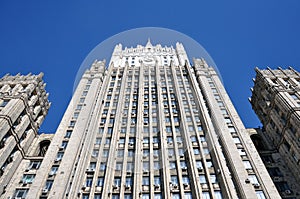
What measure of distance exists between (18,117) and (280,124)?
30577 mm

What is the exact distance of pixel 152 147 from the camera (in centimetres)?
2956

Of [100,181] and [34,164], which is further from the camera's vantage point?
[34,164]

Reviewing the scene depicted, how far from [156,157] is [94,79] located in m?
19.8

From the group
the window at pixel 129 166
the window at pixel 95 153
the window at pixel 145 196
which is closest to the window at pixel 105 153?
the window at pixel 95 153

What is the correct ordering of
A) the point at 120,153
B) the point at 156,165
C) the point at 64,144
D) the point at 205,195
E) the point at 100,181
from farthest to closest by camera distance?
the point at 64,144, the point at 120,153, the point at 156,165, the point at 100,181, the point at 205,195

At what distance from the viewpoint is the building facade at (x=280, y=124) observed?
94.9 feet

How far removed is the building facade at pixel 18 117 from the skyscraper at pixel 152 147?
399 cm

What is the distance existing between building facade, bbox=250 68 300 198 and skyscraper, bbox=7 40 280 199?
14.0 ft

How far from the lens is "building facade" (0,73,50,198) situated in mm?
29250

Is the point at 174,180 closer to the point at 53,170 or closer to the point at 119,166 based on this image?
the point at 119,166

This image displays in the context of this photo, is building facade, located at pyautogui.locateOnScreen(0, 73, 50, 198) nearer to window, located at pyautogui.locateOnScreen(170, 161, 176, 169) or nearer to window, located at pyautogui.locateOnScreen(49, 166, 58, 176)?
window, located at pyautogui.locateOnScreen(49, 166, 58, 176)

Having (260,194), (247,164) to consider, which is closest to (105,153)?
(247,164)

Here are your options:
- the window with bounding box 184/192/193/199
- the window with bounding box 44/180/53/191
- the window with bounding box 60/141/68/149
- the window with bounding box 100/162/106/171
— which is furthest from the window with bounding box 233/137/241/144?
the window with bounding box 44/180/53/191

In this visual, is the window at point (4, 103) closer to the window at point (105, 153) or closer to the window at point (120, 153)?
the window at point (105, 153)
